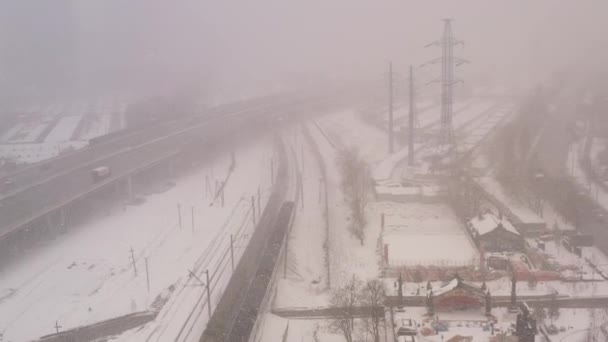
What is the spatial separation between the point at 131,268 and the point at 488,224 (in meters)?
8.75

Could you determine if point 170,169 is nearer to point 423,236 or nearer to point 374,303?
point 423,236

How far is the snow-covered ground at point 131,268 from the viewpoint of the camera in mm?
12953

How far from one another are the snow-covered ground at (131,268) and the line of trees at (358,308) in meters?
2.66

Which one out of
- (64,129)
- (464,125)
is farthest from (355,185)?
(64,129)

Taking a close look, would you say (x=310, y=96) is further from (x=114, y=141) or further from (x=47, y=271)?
(x=47, y=271)

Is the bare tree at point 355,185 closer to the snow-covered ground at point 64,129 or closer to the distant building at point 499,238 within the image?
the distant building at point 499,238

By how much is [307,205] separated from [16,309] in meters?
8.90

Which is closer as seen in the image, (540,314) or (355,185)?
(540,314)

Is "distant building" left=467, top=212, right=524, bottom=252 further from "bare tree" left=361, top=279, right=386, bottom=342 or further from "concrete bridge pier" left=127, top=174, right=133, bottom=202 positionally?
"concrete bridge pier" left=127, top=174, right=133, bottom=202

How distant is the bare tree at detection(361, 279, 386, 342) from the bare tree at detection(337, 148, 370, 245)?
3432 mm

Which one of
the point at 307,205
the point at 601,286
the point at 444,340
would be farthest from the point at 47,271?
the point at 601,286

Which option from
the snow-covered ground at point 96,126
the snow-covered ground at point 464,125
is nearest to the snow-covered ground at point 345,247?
the snow-covered ground at point 464,125

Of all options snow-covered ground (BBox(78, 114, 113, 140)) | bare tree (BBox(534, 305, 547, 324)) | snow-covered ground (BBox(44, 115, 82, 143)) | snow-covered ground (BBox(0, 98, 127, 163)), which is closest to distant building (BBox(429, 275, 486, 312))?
bare tree (BBox(534, 305, 547, 324))

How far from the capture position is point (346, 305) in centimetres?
1202
